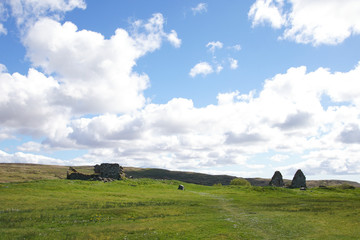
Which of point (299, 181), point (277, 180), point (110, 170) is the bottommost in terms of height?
point (277, 180)

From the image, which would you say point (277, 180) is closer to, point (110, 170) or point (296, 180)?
point (296, 180)

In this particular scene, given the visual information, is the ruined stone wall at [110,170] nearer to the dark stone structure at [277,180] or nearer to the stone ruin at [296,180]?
the dark stone structure at [277,180]

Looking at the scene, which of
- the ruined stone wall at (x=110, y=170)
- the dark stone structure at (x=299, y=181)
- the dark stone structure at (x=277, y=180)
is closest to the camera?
the ruined stone wall at (x=110, y=170)

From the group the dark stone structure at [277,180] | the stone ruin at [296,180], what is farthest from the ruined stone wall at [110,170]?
the stone ruin at [296,180]

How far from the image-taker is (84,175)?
344ft

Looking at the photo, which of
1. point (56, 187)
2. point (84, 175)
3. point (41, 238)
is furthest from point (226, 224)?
point (84, 175)

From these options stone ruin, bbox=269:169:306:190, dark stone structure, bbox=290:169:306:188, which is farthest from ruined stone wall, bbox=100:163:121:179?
dark stone structure, bbox=290:169:306:188

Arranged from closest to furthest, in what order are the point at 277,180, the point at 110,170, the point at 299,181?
1. the point at 110,170
2. the point at 299,181
3. the point at 277,180

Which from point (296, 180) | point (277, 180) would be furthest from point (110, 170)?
point (296, 180)

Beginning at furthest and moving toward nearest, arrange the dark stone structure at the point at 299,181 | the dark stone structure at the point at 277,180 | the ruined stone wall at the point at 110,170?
the dark stone structure at the point at 277,180 < the dark stone structure at the point at 299,181 < the ruined stone wall at the point at 110,170

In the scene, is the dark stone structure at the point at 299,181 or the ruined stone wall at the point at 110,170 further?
the dark stone structure at the point at 299,181

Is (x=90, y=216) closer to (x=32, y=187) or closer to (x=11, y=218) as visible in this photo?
(x=11, y=218)

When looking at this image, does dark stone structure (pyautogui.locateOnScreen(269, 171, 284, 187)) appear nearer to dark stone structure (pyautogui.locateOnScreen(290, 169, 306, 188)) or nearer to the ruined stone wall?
dark stone structure (pyautogui.locateOnScreen(290, 169, 306, 188))

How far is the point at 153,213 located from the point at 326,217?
23.9 metres
